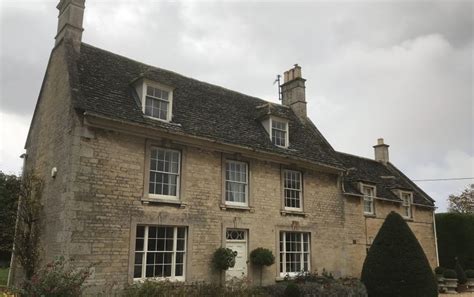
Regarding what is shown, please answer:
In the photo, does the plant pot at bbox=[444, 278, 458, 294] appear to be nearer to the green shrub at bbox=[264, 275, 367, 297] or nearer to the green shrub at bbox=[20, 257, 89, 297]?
the green shrub at bbox=[264, 275, 367, 297]

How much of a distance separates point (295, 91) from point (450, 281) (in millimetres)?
13509

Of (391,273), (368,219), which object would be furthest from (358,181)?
(391,273)

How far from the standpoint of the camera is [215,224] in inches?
608

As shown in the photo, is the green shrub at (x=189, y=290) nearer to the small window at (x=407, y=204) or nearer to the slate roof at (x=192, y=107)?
the slate roof at (x=192, y=107)

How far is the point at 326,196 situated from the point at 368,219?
452 centimetres

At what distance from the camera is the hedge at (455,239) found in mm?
26734

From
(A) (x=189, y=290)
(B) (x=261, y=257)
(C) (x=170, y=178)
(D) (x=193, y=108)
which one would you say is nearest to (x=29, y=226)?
(C) (x=170, y=178)

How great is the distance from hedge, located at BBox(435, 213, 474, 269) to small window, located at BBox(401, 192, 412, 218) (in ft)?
13.4

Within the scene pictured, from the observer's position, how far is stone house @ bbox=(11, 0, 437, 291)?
12742 mm

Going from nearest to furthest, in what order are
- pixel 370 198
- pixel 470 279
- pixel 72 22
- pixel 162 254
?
1. pixel 162 254
2. pixel 72 22
3. pixel 370 198
4. pixel 470 279

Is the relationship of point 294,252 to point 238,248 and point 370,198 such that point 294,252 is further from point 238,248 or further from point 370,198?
point 370,198

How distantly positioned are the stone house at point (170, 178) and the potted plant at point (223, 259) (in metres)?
0.31

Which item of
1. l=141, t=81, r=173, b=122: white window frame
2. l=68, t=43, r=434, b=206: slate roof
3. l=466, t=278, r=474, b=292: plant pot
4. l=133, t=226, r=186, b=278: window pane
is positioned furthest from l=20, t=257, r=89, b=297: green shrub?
l=466, t=278, r=474, b=292: plant pot

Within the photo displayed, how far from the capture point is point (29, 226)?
14203 mm
